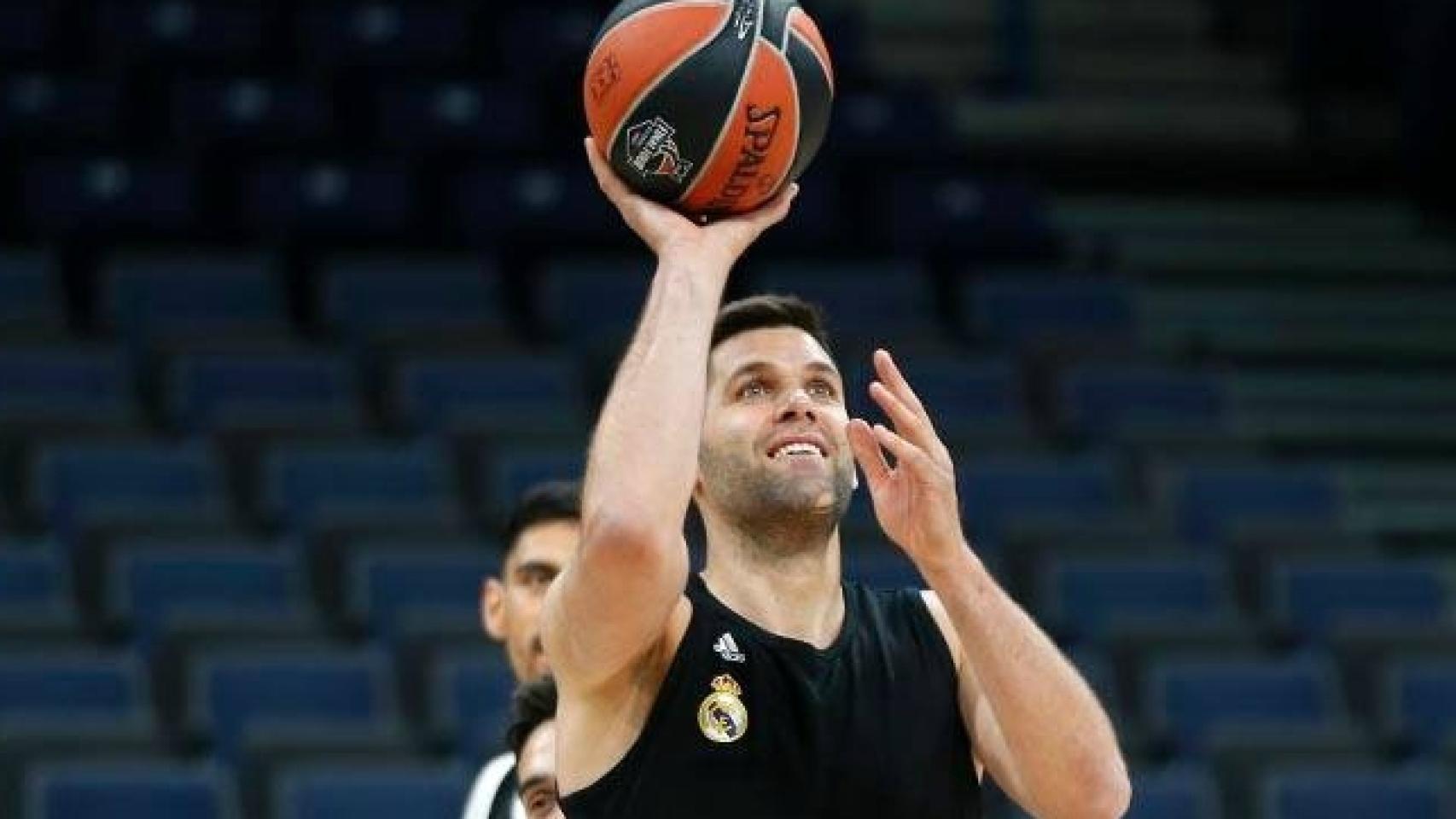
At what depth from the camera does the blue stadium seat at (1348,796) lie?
821cm

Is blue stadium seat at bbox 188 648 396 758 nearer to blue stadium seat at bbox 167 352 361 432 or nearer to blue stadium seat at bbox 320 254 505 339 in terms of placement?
blue stadium seat at bbox 167 352 361 432

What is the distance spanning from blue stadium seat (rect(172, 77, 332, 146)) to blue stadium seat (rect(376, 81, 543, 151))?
24cm

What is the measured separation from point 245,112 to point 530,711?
6264mm

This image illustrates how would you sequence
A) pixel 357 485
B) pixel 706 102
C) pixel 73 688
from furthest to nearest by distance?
pixel 357 485 < pixel 73 688 < pixel 706 102

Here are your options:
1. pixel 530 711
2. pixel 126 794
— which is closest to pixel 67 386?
pixel 126 794

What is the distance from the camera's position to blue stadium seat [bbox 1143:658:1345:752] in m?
8.77

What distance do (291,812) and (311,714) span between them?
0.67 m

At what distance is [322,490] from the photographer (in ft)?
30.3

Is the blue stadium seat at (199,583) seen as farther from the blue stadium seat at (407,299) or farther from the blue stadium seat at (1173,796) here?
the blue stadium seat at (1173,796)

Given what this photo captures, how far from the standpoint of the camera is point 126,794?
7398 mm

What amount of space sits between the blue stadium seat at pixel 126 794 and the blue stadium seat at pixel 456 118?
160 inches

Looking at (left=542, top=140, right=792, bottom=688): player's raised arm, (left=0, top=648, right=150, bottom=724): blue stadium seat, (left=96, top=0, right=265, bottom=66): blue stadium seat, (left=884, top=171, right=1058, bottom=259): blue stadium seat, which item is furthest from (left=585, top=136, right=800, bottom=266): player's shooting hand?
(left=96, top=0, right=265, bottom=66): blue stadium seat

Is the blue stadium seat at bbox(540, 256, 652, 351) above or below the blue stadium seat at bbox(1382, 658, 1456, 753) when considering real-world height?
above

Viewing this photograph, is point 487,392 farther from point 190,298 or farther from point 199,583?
point 199,583
